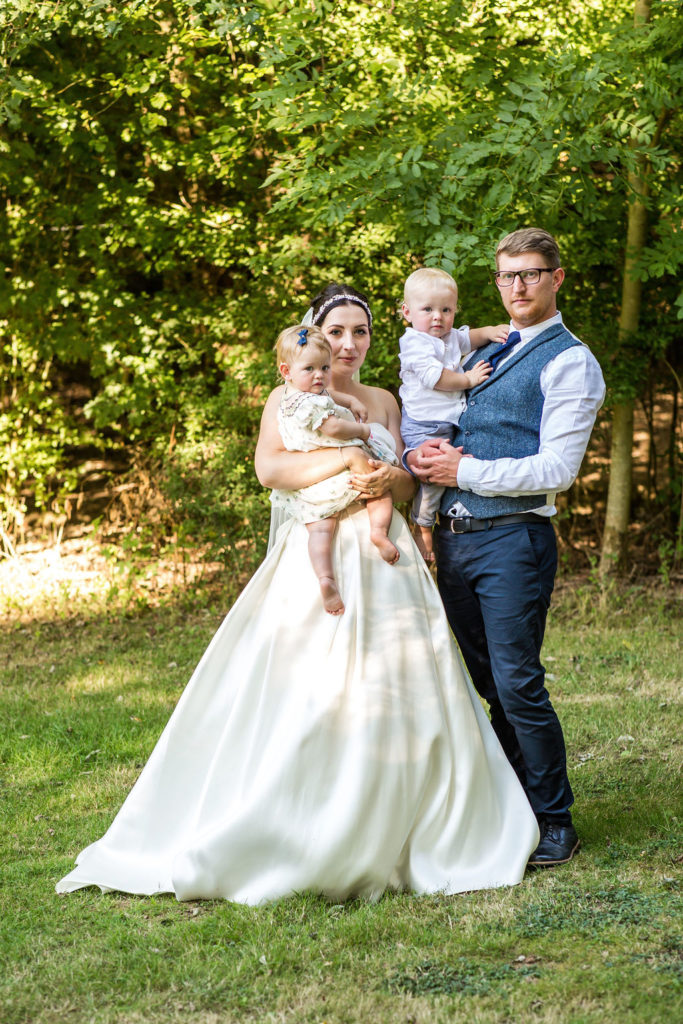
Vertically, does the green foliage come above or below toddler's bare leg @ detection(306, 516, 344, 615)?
above

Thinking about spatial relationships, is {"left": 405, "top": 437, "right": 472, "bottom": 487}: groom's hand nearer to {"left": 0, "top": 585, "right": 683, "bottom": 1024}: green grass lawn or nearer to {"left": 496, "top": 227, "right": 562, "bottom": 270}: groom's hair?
{"left": 496, "top": 227, "right": 562, "bottom": 270}: groom's hair

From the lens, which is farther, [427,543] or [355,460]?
[427,543]

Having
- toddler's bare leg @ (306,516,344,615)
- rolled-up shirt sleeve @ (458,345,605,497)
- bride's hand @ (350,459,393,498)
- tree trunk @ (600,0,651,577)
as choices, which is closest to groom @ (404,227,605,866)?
rolled-up shirt sleeve @ (458,345,605,497)

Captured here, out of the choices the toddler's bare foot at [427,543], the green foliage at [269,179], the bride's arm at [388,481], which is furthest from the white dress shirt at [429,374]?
the green foliage at [269,179]

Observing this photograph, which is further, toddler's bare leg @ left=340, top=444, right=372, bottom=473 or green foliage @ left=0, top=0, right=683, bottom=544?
green foliage @ left=0, top=0, right=683, bottom=544

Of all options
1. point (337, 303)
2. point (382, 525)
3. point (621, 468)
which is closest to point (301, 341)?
point (337, 303)

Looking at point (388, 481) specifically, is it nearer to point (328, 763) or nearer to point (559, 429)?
point (559, 429)

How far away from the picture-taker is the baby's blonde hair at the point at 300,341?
11.8 ft

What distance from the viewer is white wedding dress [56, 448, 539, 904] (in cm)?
346

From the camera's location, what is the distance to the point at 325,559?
3.62 metres

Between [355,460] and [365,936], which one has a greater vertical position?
[355,460]

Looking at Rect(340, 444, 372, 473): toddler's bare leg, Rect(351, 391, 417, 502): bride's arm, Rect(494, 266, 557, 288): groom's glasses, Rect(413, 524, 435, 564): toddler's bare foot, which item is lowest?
Rect(413, 524, 435, 564): toddler's bare foot

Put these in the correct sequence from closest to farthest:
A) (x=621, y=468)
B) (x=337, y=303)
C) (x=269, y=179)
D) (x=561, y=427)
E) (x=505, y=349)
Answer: (x=561, y=427) < (x=505, y=349) < (x=337, y=303) < (x=269, y=179) < (x=621, y=468)

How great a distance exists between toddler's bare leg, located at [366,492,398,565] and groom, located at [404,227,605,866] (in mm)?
172
